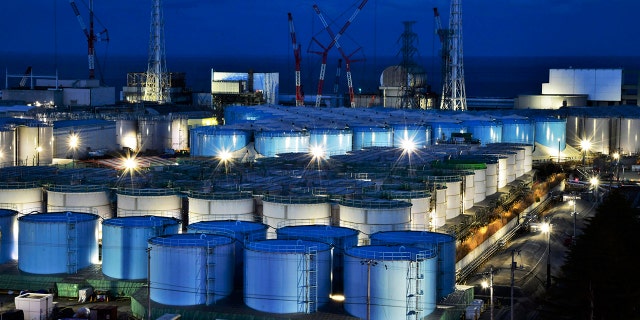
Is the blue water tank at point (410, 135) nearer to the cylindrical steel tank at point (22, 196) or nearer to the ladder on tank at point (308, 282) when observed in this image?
the cylindrical steel tank at point (22, 196)

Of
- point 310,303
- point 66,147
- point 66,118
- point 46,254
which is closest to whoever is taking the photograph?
point 310,303

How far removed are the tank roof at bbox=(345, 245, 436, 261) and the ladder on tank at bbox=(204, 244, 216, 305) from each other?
2.79 m

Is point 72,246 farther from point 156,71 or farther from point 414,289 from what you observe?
point 156,71

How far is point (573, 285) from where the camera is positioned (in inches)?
877

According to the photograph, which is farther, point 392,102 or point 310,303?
point 392,102

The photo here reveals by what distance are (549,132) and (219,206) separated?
30.7 m

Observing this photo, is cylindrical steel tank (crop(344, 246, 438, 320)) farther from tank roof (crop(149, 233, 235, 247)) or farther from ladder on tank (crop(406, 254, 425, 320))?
tank roof (crop(149, 233, 235, 247))

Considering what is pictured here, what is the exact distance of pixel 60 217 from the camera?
2475cm

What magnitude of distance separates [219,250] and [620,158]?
34.7 metres

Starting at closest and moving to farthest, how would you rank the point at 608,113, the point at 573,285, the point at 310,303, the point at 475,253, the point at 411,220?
the point at 310,303 → the point at 573,285 → the point at 411,220 → the point at 475,253 → the point at 608,113

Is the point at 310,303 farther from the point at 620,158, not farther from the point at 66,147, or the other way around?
the point at 620,158

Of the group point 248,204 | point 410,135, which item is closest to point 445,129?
point 410,135

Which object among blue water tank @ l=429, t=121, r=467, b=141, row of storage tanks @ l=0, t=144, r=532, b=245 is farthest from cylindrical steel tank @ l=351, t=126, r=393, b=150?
row of storage tanks @ l=0, t=144, r=532, b=245

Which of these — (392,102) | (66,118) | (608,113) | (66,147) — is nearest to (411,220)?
(66,147)
